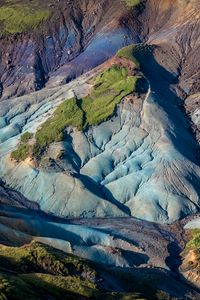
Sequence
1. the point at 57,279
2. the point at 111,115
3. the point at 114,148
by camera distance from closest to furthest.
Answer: the point at 57,279
the point at 114,148
the point at 111,115

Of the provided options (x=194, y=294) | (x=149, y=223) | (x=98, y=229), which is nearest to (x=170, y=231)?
(x=149, y=223)

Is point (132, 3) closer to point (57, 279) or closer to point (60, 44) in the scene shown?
point (60, 44)

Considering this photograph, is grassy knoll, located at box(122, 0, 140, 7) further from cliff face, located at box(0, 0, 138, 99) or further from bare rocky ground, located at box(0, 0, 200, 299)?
bare rocky ground, located at box(0, 0, 200, 299)

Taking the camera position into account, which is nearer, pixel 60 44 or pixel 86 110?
pixel 86 110

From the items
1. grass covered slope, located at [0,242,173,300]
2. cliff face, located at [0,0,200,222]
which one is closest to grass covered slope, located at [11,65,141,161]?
cliff face, located at [0,0,200,222]

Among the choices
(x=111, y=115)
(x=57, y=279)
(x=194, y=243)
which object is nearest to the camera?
(x=57, y=279)

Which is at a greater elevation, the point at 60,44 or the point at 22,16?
the point at 22,16

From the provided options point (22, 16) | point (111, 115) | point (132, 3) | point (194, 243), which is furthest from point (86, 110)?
Result: point (22, 16)

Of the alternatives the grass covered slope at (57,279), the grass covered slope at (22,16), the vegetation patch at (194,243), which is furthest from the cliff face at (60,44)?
the grass covered slope at (57,279)
